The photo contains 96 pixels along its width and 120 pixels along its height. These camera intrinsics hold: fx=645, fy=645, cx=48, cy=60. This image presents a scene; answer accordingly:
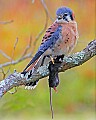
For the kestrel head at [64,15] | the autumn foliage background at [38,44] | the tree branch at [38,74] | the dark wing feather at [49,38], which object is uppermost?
the autumn foliage background at [38,44]

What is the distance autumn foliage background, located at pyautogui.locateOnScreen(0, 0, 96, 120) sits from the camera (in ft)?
24.8

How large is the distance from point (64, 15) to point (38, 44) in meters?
4.78

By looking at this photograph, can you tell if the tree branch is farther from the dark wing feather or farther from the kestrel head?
the kestrel head

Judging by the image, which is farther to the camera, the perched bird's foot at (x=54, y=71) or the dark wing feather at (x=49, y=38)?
the dark wing feather at (x=49, y=38)

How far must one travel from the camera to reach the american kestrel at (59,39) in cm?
275

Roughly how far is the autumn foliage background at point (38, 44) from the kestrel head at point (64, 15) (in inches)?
164

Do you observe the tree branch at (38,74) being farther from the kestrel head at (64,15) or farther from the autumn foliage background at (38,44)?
the autumn foliage background at (38,44)

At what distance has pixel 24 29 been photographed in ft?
25.8

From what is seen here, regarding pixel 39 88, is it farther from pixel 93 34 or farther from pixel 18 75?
pixel 18 75

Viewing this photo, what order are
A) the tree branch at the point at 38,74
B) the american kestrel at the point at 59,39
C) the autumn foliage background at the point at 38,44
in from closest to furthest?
the tree branch at the point at 38,74 → the american kestrel at the point at 59,39 → the autumn foliage background at the point at 38,44

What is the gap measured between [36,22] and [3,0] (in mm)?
754

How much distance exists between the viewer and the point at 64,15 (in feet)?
9.36

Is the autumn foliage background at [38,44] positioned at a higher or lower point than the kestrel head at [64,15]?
higher

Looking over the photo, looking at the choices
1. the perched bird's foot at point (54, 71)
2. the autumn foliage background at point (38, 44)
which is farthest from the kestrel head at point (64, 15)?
the autumn foliage background at point (38, 44)
